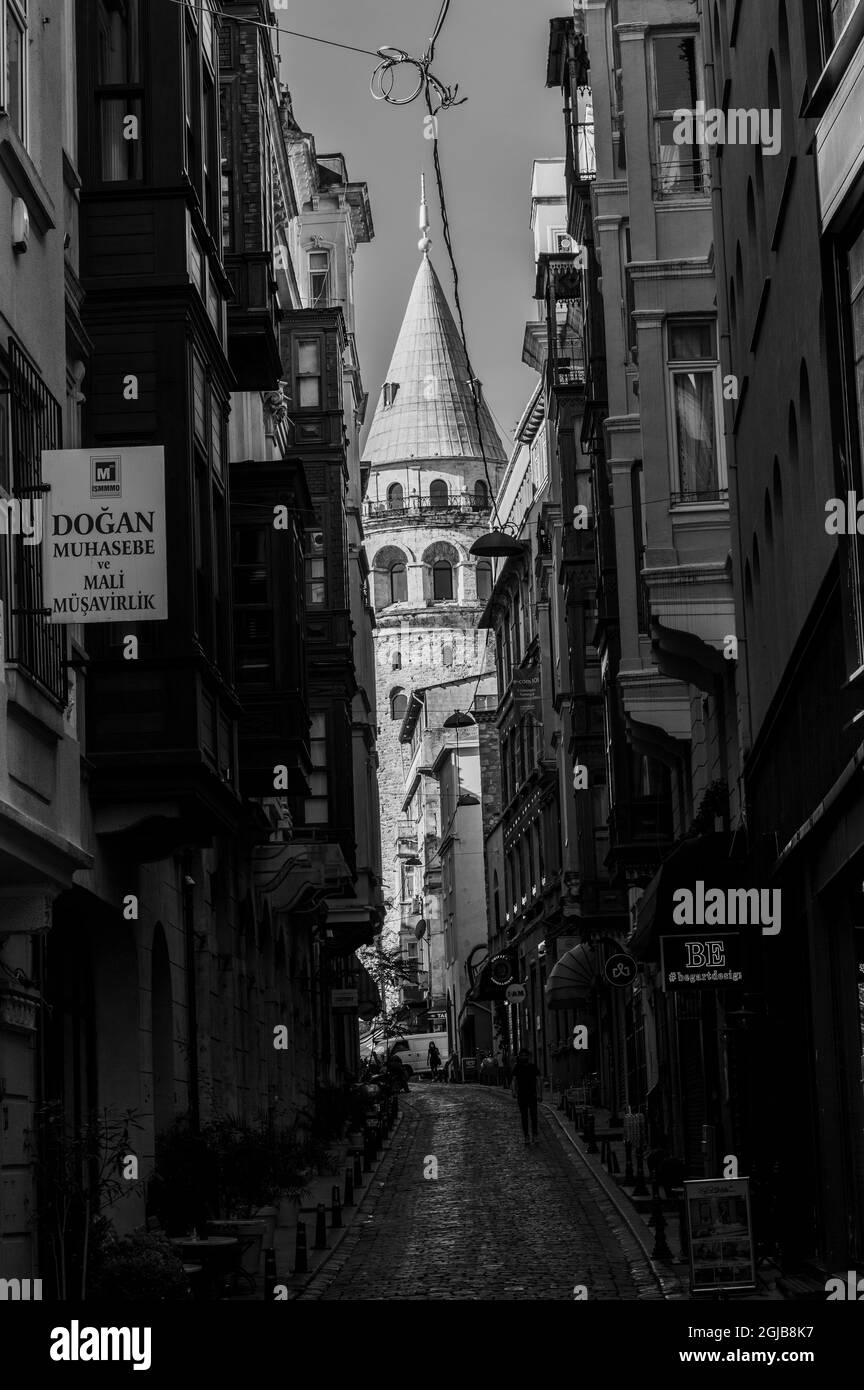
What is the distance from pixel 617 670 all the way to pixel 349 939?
864 inches

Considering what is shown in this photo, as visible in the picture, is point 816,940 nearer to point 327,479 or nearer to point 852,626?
point 852,626

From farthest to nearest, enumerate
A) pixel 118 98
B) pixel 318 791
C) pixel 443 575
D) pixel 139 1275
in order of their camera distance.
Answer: pixel 443 575 → pixel 318 791 → pixel 118 98 → pixel 139 1275

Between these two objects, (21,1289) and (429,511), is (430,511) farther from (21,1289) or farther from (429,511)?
(21,1289)

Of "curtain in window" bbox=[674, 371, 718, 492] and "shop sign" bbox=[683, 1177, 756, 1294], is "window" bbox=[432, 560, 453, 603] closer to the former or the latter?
"curtain in window" bbox=[674, 371, 718, 492]

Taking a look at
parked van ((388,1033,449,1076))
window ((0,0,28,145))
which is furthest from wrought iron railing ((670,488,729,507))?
parked van ((388,1033,449,1076))

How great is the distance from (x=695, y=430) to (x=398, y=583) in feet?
451

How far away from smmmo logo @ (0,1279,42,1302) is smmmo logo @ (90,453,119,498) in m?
5.53

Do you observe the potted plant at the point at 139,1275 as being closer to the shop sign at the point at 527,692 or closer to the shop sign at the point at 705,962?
the shop sign at the point at 705,962

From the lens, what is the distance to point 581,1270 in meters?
21.0

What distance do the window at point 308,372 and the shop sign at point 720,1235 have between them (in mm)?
35857

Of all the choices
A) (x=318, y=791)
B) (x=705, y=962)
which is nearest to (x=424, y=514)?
(x=318, y=791)

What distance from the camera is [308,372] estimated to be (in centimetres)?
5050

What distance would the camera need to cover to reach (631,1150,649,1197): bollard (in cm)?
2769

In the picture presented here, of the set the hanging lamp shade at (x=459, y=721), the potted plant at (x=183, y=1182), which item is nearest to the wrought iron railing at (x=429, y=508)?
the hanging lamp shade at (x=459, y=721)
